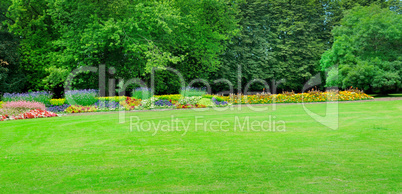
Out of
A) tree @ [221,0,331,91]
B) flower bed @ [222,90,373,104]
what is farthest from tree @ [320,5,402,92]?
tree @ [221,0,331,91]

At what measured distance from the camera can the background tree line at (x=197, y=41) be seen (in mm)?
20531

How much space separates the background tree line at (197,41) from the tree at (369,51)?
87mm

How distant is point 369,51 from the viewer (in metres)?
29.7

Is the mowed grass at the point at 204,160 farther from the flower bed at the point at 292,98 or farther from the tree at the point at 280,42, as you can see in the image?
the tree at the point at 280,42

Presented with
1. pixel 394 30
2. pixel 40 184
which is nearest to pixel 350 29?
pixel 394 30

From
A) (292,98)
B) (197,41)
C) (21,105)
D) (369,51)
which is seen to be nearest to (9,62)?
(21,105)

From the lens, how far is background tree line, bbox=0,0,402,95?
808 inches

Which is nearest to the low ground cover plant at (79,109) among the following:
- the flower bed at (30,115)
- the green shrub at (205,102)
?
the flower bed at (30,115)

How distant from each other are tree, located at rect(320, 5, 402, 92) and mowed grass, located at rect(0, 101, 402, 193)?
19.4 meters

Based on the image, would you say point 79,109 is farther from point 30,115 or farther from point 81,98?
point 30,115

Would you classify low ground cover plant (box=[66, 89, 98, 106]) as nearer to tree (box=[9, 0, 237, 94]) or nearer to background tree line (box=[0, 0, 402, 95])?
background tree line (box=[0, 0, 402, 95])

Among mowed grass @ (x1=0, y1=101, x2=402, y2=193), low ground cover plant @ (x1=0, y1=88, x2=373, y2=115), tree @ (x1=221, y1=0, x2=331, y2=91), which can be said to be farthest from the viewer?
tree @ (x1=221, y1=0, x2=331, y2=91)

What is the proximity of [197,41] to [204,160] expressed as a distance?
2168 cm

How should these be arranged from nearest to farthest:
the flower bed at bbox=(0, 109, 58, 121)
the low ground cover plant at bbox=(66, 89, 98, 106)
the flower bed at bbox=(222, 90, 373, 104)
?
the flower bed at bbox=(0, 109, 58, 121) < the low ground cover plant at bbox=(66, 89, 98, 106) < the flower bed at bbox=(222, 90, 373, 104)
